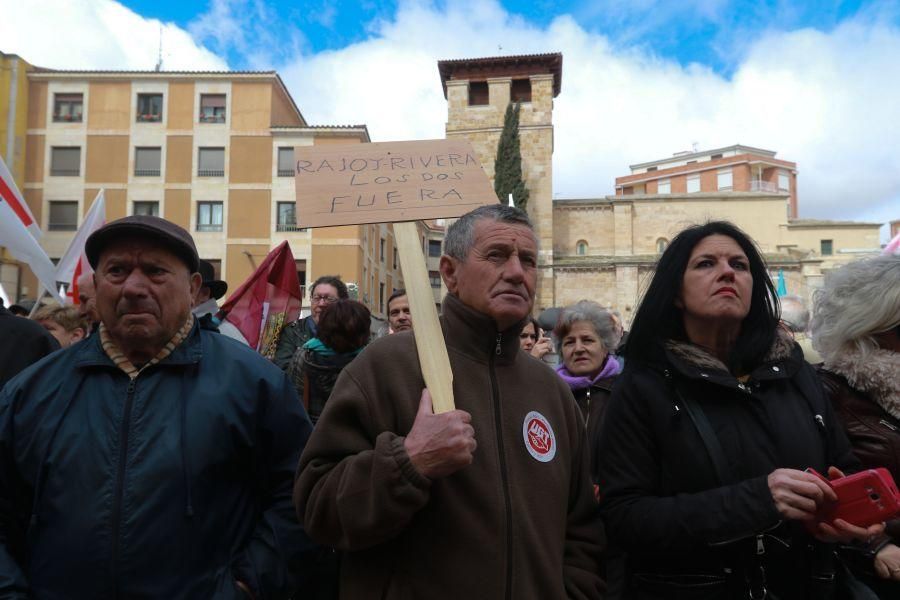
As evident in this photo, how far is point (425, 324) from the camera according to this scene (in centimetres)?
187

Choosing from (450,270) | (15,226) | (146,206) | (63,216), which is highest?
(146,206)

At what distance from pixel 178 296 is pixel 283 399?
465mm

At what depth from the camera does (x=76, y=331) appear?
550 cm

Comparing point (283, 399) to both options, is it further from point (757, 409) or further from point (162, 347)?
point (757, 409)

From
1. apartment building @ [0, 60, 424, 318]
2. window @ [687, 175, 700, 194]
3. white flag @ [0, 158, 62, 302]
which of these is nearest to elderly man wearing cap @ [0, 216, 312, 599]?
white flag @ [0, 158, 62, 302]

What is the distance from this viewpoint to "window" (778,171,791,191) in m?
64.6

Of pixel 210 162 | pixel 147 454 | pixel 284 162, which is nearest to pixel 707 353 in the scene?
pixel 147 454

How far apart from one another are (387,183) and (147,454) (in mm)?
1008

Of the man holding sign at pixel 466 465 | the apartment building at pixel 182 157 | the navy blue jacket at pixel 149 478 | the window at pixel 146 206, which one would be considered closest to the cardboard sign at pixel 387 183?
the man holding sign at pixel 466 465

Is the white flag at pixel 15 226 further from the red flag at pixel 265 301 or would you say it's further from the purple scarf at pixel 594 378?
the purple scarf at pixel 594 378

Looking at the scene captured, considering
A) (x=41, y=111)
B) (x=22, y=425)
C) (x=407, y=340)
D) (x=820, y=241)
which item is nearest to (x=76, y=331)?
(x=22, y=425)

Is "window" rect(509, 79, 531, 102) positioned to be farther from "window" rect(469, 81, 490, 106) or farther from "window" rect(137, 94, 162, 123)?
"window" rect(137, 94, 162, 123)

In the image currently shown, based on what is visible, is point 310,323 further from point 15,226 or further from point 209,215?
point 209,215

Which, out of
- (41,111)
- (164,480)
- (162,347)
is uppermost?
(41,111)
